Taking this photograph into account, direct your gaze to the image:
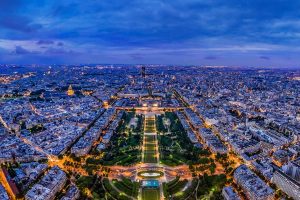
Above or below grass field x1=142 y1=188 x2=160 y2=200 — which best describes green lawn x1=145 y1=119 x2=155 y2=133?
above

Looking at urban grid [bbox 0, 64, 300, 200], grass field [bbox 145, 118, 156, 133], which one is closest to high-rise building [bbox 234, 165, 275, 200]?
urban grid [bbox 0, 64, 300, 200]

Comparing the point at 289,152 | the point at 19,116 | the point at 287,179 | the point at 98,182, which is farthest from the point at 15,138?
the point at 289,152

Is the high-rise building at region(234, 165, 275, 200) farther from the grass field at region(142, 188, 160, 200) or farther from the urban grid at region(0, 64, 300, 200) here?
the grass field at region(142, 188, 160, 200)

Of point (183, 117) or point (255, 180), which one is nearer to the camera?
point (255, 180)

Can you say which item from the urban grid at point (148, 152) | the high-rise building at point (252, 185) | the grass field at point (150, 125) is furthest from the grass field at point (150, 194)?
the grass field at point (150, 125)

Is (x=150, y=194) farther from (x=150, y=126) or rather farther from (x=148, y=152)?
(x=150, y=126)

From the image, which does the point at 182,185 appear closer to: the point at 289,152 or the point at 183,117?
the point at 289,152
